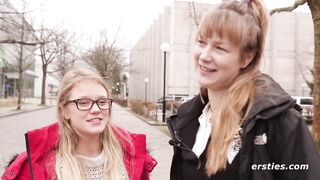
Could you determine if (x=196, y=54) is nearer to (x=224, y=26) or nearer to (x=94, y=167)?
(x=224, y=26)

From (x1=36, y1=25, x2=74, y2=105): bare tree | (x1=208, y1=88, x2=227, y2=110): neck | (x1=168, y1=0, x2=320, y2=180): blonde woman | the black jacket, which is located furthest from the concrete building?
the black jacket

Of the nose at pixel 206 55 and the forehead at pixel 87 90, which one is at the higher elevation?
the nose at pixel 206 55

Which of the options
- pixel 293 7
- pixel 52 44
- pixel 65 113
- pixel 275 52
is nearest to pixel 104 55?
pixel 52 44

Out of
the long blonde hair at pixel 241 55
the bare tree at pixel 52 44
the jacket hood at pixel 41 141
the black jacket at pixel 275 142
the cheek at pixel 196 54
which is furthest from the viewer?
the bare tree at pixel 52 44

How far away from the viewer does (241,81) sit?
71.2 inches

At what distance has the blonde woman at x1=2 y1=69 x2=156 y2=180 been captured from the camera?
2172 mm

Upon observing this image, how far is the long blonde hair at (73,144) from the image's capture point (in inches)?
86.1

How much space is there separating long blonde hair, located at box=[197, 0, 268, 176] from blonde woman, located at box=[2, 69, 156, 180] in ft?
2.13

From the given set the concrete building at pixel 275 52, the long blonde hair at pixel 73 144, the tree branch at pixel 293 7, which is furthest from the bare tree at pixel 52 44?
the long blonde hair at pixel 73 144

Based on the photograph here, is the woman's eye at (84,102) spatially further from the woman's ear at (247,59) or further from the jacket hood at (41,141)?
the woman's ear at (247,59)

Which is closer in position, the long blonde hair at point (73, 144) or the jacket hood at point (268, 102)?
the jacket hood at point (268, 102)

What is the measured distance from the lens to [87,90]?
7.43ft

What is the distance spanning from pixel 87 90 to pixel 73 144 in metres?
0.31

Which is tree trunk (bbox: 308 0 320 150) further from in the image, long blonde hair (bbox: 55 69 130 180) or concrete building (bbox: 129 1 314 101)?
concrete building (bbox: 129 1 314 101)
